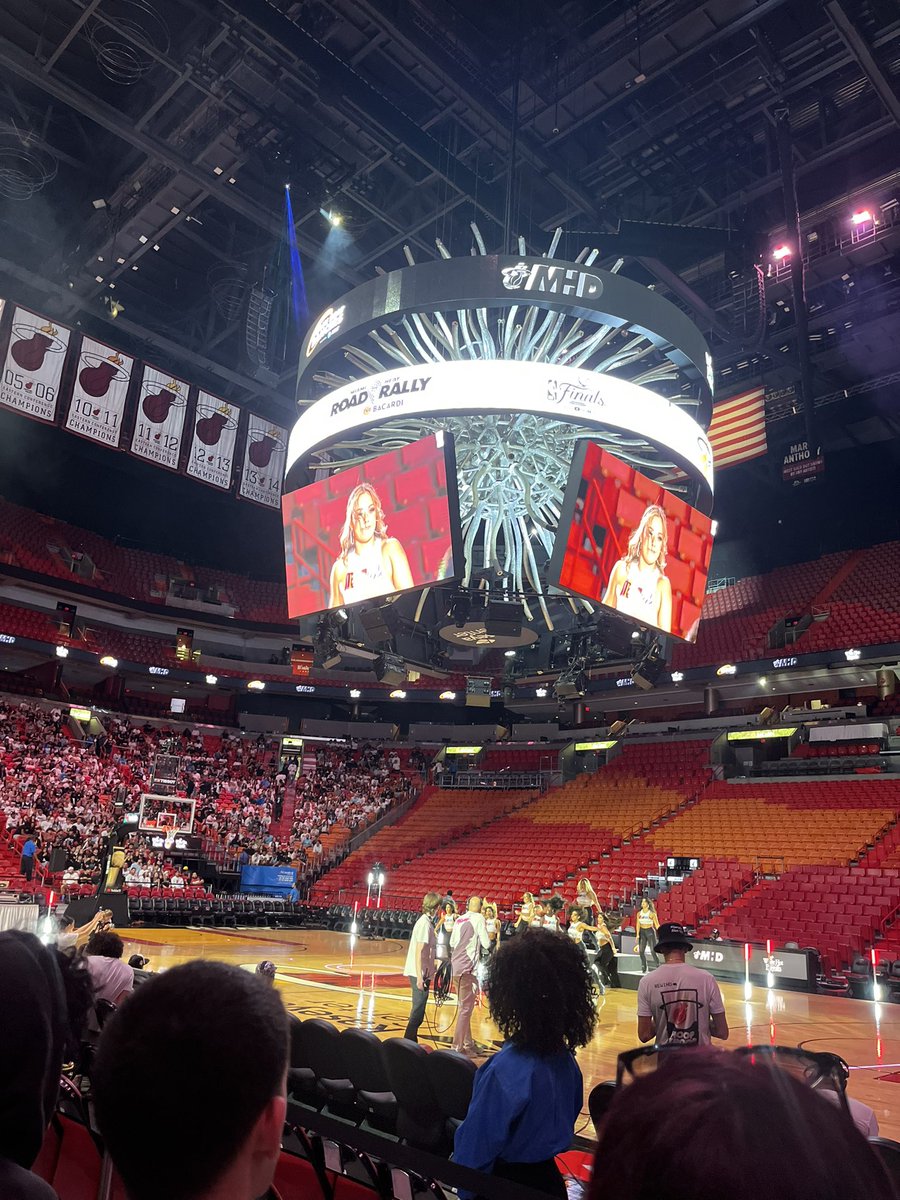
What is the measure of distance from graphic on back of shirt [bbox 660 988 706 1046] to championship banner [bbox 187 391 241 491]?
63.8 ft

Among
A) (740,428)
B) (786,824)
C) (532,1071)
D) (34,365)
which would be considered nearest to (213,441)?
(34,365)

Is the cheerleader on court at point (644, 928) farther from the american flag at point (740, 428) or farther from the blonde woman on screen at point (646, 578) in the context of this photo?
the american flag at point (740, 428)

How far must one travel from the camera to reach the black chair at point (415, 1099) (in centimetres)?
434

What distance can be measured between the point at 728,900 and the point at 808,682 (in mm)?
10647

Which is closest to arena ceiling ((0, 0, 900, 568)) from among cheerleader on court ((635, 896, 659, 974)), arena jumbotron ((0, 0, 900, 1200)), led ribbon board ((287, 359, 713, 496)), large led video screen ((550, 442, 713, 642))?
arena jumbotron ((0, 0, 900, 1200))

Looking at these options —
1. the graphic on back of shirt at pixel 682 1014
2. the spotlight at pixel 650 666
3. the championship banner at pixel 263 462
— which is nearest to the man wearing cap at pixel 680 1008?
the graphic on back of shirt at pixel 682 1014

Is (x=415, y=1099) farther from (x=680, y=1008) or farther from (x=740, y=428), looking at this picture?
(x=740, y=428)

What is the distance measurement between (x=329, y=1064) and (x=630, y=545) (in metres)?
6.84

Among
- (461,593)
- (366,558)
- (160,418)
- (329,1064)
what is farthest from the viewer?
(160,418)

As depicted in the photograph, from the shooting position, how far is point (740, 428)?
19.4m

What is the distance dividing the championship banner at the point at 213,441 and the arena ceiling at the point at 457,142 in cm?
255

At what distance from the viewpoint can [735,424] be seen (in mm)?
19547

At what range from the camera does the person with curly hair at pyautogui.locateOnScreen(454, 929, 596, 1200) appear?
3029 millimetres

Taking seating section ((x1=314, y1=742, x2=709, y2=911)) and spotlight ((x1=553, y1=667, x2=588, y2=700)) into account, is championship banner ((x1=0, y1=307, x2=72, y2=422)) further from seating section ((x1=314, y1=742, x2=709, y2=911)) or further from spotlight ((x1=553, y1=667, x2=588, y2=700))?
seating section ((x1=314, y1=742, x2=709, y2=911))
